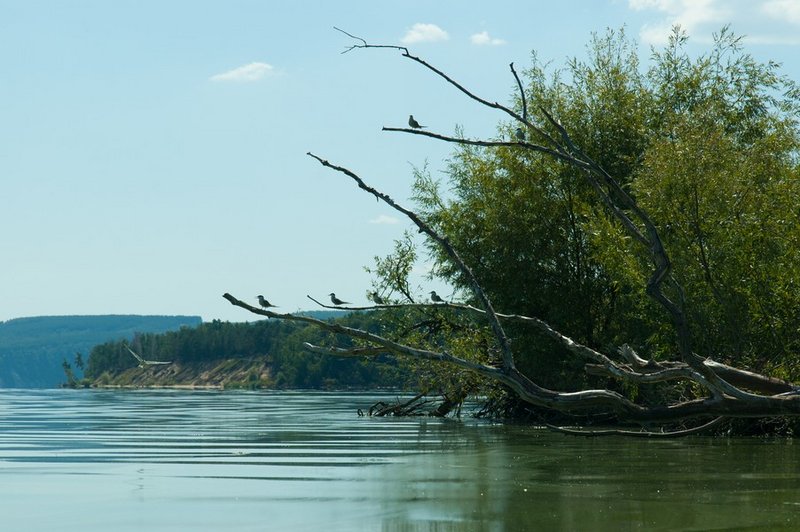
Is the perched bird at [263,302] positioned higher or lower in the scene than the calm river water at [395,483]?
higher

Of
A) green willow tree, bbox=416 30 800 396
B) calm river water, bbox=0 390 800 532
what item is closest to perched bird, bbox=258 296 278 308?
calm river water, bbox=0 390 800 532

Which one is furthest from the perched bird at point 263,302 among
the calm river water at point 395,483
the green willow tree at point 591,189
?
the green willow tree at point 591,189

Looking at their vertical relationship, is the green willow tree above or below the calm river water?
above

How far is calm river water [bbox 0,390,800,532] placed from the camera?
15.2 metres

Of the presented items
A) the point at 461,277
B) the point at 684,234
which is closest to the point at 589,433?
the point at 684,234

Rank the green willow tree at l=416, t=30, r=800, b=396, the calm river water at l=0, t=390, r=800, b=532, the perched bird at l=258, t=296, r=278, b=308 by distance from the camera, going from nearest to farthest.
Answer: the perched bird at l=258, t=296, r=278, b=308 → the calm river water at l=0, t=390, r=800, b=532 → the green willow tree at l=416, t=30, r=800, b=396

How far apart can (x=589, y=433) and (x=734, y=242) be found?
584 inches

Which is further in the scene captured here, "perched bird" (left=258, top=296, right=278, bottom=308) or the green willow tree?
the green willow tree

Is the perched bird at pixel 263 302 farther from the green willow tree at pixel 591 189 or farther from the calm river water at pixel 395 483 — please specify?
the green willow tree at pixel 591 189

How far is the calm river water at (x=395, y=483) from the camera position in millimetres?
15234

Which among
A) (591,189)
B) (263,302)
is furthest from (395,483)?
(591,189)

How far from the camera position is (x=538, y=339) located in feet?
127

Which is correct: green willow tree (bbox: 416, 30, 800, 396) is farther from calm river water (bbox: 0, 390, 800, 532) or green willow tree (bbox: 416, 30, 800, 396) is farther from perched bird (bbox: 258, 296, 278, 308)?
perched bird (bbox: 258, 296, 278, 308)

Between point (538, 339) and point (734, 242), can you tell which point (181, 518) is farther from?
point (538, 339)
